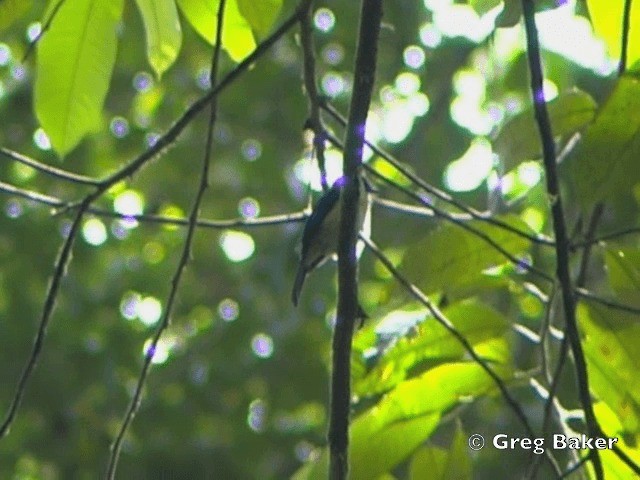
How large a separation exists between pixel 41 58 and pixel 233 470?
4.81 meters

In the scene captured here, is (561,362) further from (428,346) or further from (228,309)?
(228,309)

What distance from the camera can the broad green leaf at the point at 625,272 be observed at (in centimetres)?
189

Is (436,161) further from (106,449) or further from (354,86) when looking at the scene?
(354,86)

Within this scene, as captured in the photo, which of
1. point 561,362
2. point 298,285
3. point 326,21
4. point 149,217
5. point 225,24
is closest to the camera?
point 561,362

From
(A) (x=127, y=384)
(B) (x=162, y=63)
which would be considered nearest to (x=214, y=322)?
(A) (x=127, y=384)

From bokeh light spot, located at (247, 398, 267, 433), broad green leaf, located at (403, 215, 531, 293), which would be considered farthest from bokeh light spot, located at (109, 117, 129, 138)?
broad green leaf, located at (403, 215, 531, 293)

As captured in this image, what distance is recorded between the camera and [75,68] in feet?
6.86

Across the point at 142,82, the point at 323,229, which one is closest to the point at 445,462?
the point at 323,229

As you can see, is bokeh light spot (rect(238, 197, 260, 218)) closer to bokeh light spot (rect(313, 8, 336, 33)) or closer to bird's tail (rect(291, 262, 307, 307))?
bokeh light spot (rect(313, 8, 336, 33))

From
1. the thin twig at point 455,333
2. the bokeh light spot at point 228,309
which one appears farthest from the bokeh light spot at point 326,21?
the thin twig at point 455,333

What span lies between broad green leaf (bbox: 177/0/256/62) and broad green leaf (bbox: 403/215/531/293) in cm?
50

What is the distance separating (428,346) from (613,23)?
610 millimetres

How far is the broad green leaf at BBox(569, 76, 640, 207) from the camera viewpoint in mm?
1739

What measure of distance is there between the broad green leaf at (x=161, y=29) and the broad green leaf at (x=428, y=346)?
1.99 ft
